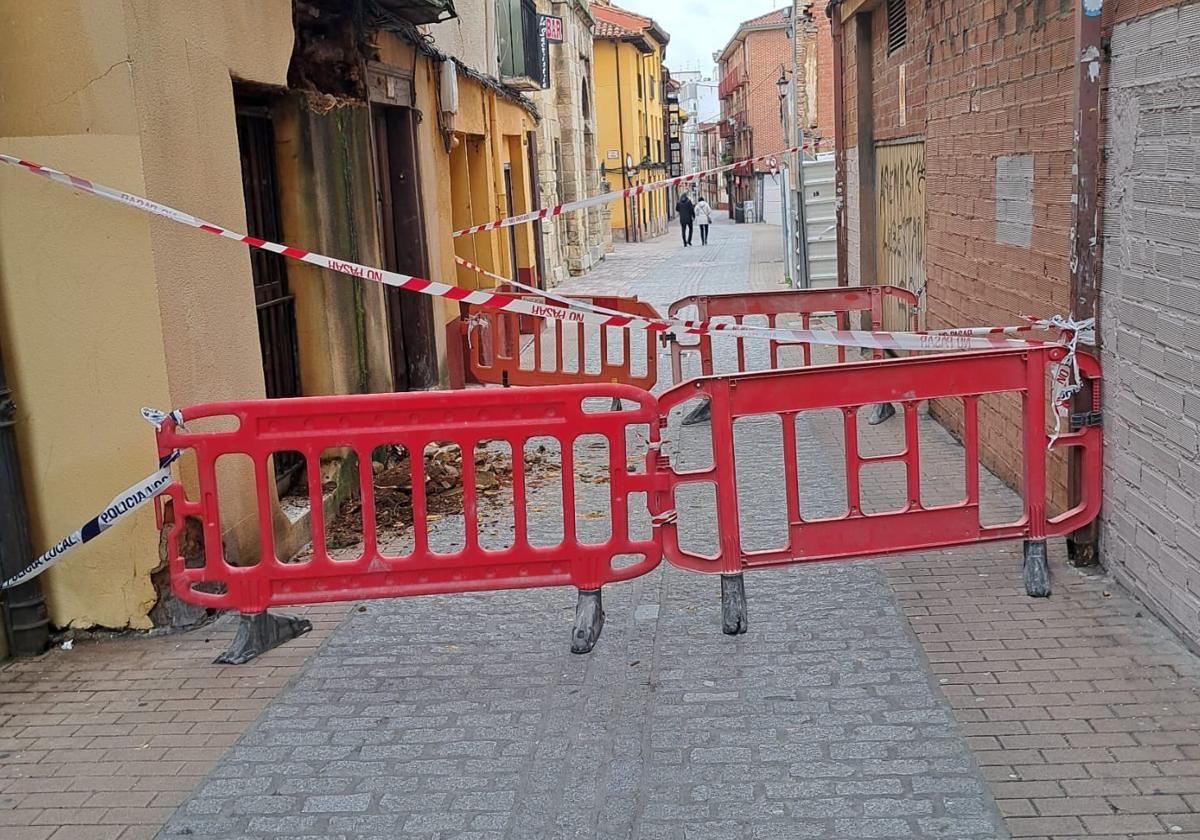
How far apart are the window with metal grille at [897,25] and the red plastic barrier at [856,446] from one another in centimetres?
629

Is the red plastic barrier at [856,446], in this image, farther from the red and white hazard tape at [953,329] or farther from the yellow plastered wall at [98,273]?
the yellow plastered wall at [98,273]

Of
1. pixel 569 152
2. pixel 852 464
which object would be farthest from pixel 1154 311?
pixel 569 152

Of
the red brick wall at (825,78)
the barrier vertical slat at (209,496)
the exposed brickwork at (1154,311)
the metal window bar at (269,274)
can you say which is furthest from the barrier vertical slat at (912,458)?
the red brick wall at (825,78)

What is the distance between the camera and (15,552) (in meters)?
5.34

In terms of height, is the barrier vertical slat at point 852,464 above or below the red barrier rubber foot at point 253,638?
above

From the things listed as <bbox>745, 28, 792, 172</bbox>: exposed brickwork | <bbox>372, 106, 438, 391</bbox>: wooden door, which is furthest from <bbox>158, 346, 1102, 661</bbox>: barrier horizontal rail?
<bbox>745, 28, 792, 172</bbox>: exposed brickwork

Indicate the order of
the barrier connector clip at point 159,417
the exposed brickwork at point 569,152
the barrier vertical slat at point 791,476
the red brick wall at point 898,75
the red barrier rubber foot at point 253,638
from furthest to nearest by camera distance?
the exposed brickwork at point 569,152 < the red brick wall at point 898,75 < the red barrier rubber foot at point 253,638 < the barrier vertical slat at point 791,476 < the barrier connector clip at point 159,417

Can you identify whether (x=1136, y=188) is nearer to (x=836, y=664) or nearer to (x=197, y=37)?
(x=836, y=664)

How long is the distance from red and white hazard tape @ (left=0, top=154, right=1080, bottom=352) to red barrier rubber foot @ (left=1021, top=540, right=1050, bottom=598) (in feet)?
3.68

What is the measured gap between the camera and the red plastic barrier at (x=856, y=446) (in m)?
5.12

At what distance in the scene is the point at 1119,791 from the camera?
3764 mm

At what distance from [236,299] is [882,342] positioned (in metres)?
3.57

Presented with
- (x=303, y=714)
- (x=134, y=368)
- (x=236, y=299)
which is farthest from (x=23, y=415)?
(x=303, y=714)

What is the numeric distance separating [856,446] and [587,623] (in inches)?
54.6
